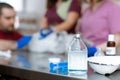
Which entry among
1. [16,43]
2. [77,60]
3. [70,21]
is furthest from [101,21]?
[77,60]

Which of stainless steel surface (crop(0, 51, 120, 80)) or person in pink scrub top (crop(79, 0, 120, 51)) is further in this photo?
person in pink scrub top (crop(79, 0, 120, 51))

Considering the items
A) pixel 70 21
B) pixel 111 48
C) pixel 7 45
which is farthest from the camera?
pixel 70 21

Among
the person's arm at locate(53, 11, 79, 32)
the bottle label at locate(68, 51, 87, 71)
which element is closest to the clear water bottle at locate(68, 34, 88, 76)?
the bottle label at locate(68, 51, 87, 71)

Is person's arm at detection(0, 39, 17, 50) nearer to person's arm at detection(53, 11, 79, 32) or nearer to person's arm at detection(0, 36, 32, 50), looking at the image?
person's arm at detection(0, 36, 32, 50)

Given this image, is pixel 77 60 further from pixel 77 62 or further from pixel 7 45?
pixel 7 45

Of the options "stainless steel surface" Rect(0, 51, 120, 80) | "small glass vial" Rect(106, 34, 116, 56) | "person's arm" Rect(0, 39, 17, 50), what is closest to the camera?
"stainless steel surface" Rect(0, 51, 120, 80)

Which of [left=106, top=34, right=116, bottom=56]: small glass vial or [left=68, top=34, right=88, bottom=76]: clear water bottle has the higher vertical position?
[left=106, top=34, right=116, bottom=56]: small glass vial

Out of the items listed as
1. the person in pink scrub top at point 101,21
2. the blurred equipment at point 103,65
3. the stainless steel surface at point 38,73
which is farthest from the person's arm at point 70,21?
the blurred equipment at point 103,65

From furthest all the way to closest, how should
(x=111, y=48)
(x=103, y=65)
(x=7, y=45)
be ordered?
(x=7, y=45), (x=111, y=48), (x=103, y=65)

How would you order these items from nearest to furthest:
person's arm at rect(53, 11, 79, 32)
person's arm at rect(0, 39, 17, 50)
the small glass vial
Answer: the small glass vial, person's arm at rect(0, 39, 17, 50), person's arm at rect(53, 11, 79, 32)

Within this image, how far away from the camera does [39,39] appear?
153cm

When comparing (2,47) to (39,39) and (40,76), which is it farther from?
(40,76)

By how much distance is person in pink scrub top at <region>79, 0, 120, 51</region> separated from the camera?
1500 mm

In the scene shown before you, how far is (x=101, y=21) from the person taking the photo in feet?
5.13
